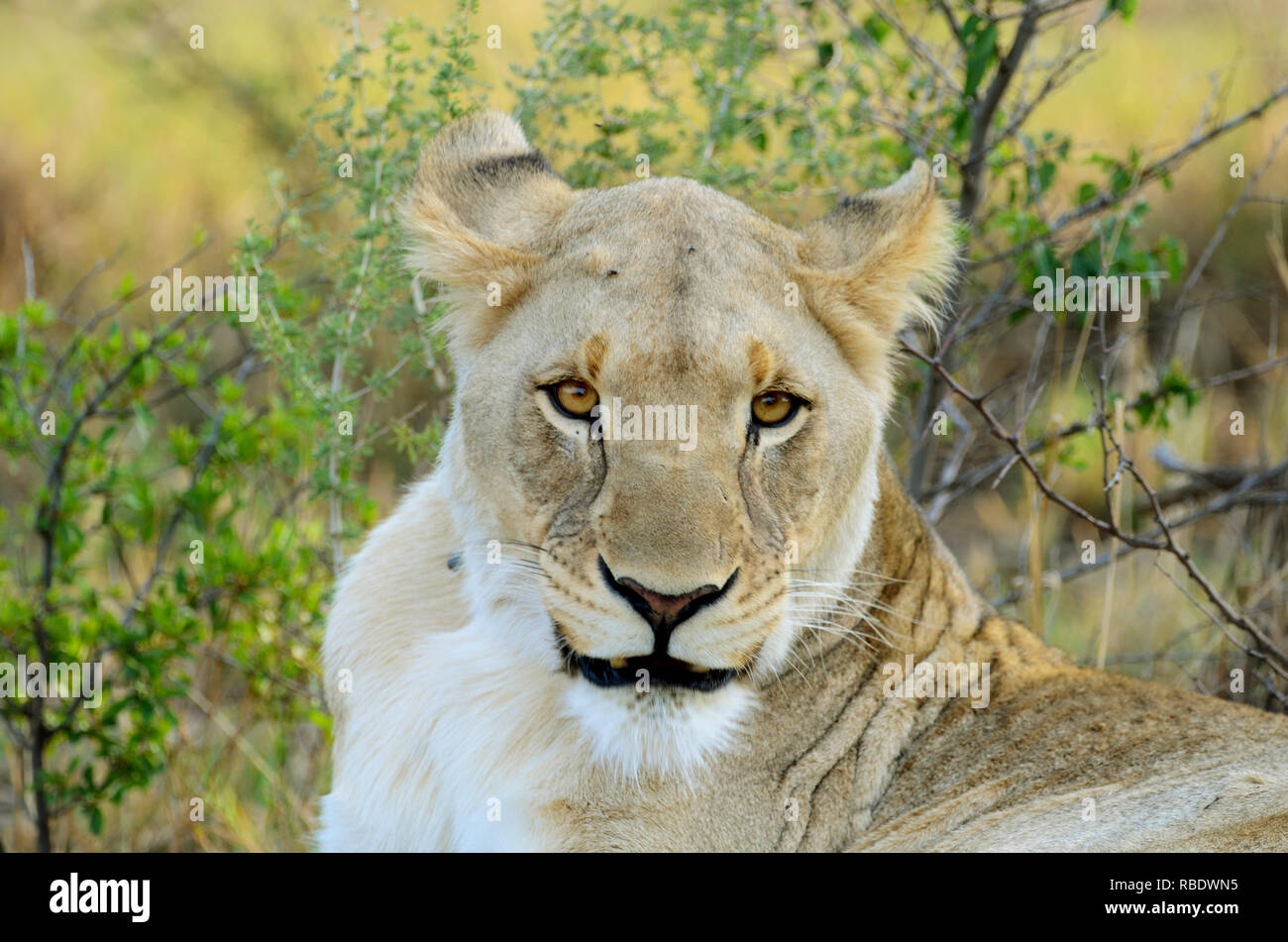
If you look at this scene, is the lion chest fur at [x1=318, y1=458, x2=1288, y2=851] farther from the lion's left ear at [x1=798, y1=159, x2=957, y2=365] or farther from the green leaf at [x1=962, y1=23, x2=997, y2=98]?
the green leaf at [x1=962, y1=23, x2=997, y2=98]

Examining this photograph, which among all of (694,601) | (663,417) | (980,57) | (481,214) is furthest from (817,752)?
(980,57)

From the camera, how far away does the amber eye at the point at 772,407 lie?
139 inches

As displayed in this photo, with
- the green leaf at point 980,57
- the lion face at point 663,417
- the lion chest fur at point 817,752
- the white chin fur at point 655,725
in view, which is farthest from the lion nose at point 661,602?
the green leaf at point 980,57

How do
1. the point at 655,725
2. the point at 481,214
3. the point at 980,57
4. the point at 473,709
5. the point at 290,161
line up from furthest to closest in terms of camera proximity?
1. the point at 290,161
2. the point at 980,57
3. the point at 481,214
4. the point at 473,709
5. the point at 655,725

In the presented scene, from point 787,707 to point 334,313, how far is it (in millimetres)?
2167

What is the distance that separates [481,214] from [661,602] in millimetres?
1391

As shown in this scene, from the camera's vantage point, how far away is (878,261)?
385cm

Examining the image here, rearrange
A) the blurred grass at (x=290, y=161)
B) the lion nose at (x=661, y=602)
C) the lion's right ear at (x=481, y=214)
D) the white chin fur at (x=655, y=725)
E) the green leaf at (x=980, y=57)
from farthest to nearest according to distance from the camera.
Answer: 1. the blurred grass at (x=290, y=161)
2. the green leaf at (x=980, y=57)
3. the lion's right ear at (x=481, y=214)
4. the white chin fur at (x=655, y=725)
5. the lion nose at (x=661, y=602)

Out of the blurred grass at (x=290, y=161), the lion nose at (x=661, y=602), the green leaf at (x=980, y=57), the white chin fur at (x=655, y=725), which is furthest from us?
the blurred grass at (x=290, y=161)

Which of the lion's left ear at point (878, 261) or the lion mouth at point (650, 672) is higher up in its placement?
the lion's left ear at point (878, 261)

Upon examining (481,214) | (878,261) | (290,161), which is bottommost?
(878,261)

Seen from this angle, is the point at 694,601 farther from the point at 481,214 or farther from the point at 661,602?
the point at 481,214

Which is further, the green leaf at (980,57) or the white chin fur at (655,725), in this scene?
the green leaf at (980,57)

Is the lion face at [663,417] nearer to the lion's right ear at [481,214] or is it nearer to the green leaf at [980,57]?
the lion's right ear at [481,214]
